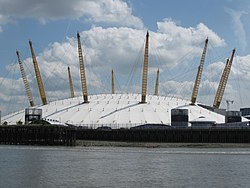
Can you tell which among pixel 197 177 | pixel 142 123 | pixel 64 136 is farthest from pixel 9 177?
pixel 142 123

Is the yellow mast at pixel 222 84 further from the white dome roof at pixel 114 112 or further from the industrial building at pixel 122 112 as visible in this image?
the white dome roof at pixel 114 112

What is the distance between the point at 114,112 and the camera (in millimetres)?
131750

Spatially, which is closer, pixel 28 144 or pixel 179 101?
pixel 28 144

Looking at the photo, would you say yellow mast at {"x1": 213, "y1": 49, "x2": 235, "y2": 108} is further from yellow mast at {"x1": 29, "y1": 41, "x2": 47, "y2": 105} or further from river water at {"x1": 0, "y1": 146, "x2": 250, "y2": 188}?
river water at {"x1": 0, "y1": 146, "x2": 250, "y2": 188}

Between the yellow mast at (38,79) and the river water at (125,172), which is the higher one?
the yellow mast at (38,79)

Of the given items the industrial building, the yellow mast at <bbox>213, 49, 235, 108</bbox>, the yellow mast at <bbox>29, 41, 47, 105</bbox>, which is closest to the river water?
the industrial building

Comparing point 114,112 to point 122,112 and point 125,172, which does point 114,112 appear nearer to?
point 122,112

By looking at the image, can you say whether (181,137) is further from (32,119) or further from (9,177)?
(9,177)

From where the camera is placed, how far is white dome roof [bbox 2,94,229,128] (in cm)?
12681

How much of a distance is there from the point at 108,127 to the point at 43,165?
6542cm

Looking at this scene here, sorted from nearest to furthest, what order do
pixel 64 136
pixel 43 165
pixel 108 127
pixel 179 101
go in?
pixel 43 165, pixel 64 136, pixel 108 127, pixel 179 101

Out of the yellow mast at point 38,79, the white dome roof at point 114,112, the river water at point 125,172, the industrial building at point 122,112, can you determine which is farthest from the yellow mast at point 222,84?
the river water at point 125,172

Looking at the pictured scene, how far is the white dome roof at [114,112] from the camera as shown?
127m

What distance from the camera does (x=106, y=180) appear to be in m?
44.4
